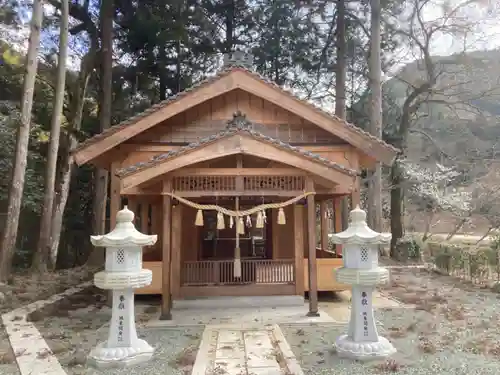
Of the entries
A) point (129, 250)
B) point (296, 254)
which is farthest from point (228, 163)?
point (129, 250)

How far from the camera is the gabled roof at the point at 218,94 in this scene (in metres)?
10.1

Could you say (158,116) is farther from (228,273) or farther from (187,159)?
(228,273)

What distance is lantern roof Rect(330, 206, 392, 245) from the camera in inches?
246

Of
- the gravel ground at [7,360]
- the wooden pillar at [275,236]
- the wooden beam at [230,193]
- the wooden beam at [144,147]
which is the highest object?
the wooden beam at [144,147]

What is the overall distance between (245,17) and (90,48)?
818 centimetres

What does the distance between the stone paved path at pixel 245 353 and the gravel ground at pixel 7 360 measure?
8.27ft

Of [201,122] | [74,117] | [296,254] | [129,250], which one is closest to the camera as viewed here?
[129,250]

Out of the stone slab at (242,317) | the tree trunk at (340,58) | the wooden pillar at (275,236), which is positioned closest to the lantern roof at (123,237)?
the stone slab at (242,317)

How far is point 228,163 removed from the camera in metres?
10.4

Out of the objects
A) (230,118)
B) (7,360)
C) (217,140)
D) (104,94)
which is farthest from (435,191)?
(7,360)

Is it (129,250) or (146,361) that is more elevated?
(129,250)

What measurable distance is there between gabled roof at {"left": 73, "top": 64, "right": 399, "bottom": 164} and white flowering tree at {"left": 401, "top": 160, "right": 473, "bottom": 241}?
9.65 m

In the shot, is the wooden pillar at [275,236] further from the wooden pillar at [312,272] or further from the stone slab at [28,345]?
the stone slab at [28,345]

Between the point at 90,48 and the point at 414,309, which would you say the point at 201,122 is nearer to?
the point at 414,309
